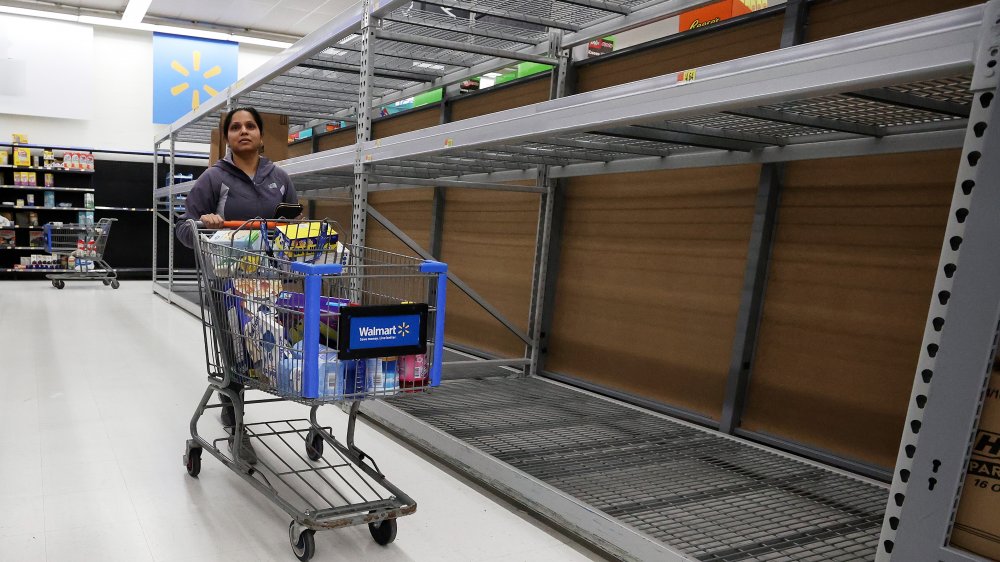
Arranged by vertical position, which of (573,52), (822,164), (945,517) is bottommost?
(945,517)

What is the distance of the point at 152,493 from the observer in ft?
8.02

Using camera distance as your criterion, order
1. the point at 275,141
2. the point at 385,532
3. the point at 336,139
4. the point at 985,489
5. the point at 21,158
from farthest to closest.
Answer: the point at 21,158 → the point at 336,139 → the point at 275,141 → the point at 385,532 → the point at 985,489

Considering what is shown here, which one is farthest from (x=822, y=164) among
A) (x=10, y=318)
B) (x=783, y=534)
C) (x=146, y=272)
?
(x=146, y=272)

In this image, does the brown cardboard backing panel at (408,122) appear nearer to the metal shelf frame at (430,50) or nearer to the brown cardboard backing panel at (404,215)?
the metal shelf frame at (430,50)

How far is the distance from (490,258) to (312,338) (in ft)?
9.80

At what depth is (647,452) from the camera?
9.26ft

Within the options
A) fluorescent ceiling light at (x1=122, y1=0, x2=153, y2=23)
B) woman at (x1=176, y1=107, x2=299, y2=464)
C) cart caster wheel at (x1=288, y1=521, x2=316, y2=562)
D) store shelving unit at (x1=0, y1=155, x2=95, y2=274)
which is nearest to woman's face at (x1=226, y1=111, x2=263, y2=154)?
woman at (x1=176, y1=107, x2=299, y2=464)

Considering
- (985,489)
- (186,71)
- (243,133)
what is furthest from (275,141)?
(186,71)

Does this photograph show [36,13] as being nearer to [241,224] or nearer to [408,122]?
[408,122]

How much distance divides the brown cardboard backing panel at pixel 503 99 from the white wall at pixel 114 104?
30.2 feet

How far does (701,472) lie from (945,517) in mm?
1414

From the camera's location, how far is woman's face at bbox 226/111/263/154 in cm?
307

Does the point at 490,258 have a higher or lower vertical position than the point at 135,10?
lower

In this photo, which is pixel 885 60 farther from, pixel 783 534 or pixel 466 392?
pixel 466 392
